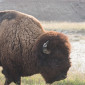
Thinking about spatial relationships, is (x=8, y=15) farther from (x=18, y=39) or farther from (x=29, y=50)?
(x=29, y=50)

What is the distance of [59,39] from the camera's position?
4680 mm

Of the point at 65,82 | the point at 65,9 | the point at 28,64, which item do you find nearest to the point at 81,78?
the point at 65,82

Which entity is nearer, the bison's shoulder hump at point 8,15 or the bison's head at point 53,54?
the bison's head at point 53,54

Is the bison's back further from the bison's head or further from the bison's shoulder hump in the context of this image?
the bison's head

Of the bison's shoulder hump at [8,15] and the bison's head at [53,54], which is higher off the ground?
the bison's shoulder hump at [8,15]

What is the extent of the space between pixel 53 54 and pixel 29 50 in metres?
0.55

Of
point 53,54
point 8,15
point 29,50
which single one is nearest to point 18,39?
point 29,50

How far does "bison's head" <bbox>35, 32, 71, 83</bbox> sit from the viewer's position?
15.1 ft

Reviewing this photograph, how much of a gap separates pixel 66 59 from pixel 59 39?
0.41 meters

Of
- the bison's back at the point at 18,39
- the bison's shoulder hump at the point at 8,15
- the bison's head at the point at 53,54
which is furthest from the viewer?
the bison's shoulder hump at the point at 8,15

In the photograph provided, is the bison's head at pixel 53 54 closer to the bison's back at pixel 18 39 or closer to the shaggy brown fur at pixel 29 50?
the shaggy brown fur at pixel 29 50

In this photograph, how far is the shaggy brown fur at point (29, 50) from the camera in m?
4.66

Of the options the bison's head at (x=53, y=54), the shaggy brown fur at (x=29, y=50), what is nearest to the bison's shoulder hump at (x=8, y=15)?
the shaggy brown fur at (x=29, y=50)

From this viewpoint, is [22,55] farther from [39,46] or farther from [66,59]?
[66,59]
